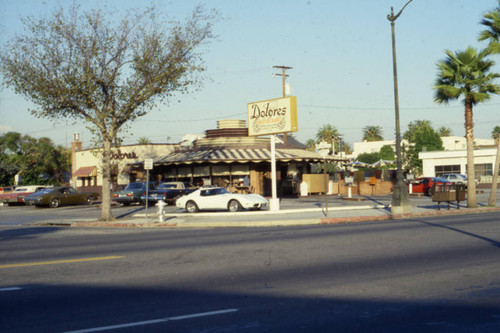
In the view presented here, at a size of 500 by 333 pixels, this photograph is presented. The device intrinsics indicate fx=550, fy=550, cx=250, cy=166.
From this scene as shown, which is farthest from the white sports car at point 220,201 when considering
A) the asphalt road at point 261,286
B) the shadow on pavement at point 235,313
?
the shadow on pavement at point 235,313

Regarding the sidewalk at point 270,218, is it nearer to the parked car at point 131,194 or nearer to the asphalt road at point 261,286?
the asphalt road at point 261,286

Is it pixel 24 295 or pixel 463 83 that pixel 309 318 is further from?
pixel 463 83

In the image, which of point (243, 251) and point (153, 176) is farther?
point (153, 176)

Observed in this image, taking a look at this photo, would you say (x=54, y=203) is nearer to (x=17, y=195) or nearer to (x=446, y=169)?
(x=17, y=195)

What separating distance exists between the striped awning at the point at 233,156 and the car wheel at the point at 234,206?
1411cm

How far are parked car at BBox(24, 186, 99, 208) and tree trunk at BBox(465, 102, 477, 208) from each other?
28.0 metres

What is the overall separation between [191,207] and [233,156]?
14.5 meters

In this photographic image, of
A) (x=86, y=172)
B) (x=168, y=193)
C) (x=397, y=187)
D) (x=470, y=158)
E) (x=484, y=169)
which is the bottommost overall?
(x=168, y=193)

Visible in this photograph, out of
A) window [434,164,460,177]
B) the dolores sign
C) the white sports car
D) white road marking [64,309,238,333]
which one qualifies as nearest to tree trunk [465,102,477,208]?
the dolores sign

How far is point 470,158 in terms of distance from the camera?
2702cm

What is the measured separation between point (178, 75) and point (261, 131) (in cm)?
686

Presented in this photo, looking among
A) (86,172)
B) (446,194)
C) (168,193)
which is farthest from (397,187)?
(86,172)

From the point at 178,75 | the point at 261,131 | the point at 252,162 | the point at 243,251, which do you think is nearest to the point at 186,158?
the point at 252,162

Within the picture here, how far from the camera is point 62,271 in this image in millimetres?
10242
